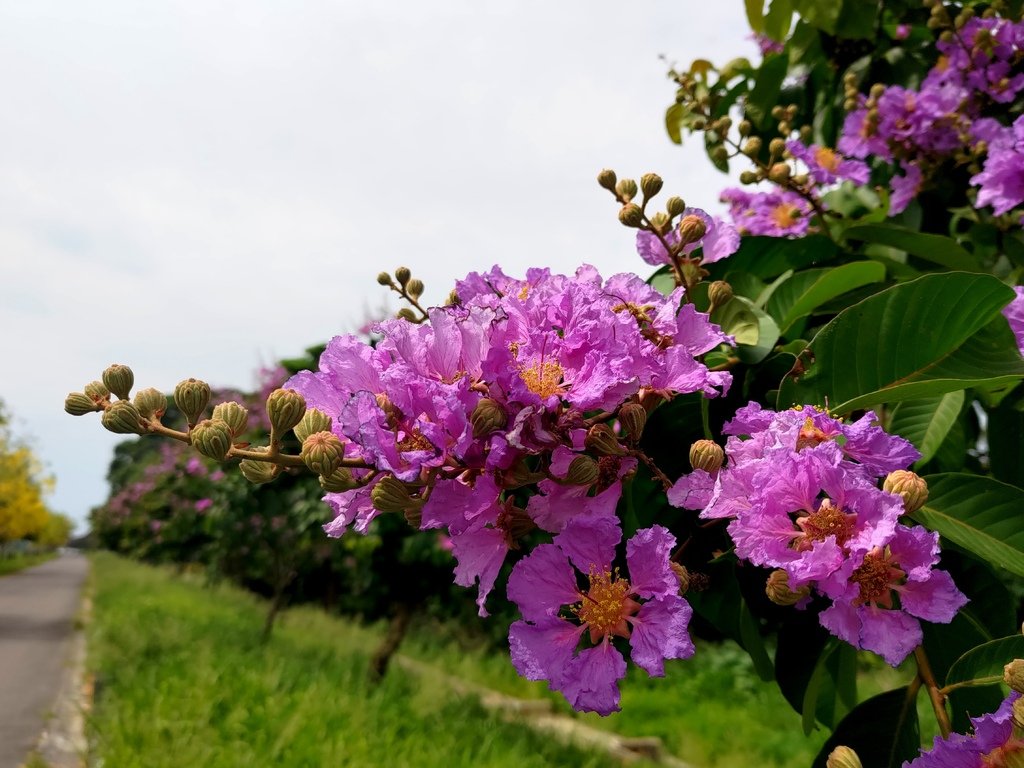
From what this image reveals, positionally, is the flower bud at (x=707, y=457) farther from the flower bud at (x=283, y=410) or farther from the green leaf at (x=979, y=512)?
the flower bud at (x=283, y=410)

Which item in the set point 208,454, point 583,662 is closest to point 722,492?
point 583,662

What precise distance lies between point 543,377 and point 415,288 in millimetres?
305

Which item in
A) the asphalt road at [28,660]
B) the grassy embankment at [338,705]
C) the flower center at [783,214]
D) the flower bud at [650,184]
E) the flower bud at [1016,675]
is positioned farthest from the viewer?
the asphalt road at [28,660]

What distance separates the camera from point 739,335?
97cm

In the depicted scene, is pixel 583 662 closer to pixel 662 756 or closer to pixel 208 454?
pixel 208 454

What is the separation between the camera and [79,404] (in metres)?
0.77

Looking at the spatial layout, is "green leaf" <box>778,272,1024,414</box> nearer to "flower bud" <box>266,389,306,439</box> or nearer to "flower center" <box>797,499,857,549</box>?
"flower center" <box>797,499,857,549</box>

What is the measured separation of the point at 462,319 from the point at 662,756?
628 cm

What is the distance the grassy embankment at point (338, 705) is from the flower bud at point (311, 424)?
136 inches

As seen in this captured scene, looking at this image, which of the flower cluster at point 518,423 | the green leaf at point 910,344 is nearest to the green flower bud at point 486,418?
the flower cluster at point 518,423

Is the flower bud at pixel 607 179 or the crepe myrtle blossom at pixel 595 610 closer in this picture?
the crepe myrtle blossom at pixel 595 610

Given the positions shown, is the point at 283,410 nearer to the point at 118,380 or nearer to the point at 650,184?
the point at 118,380

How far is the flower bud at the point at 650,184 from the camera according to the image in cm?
93

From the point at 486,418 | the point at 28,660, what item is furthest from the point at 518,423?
the point at 28,660
